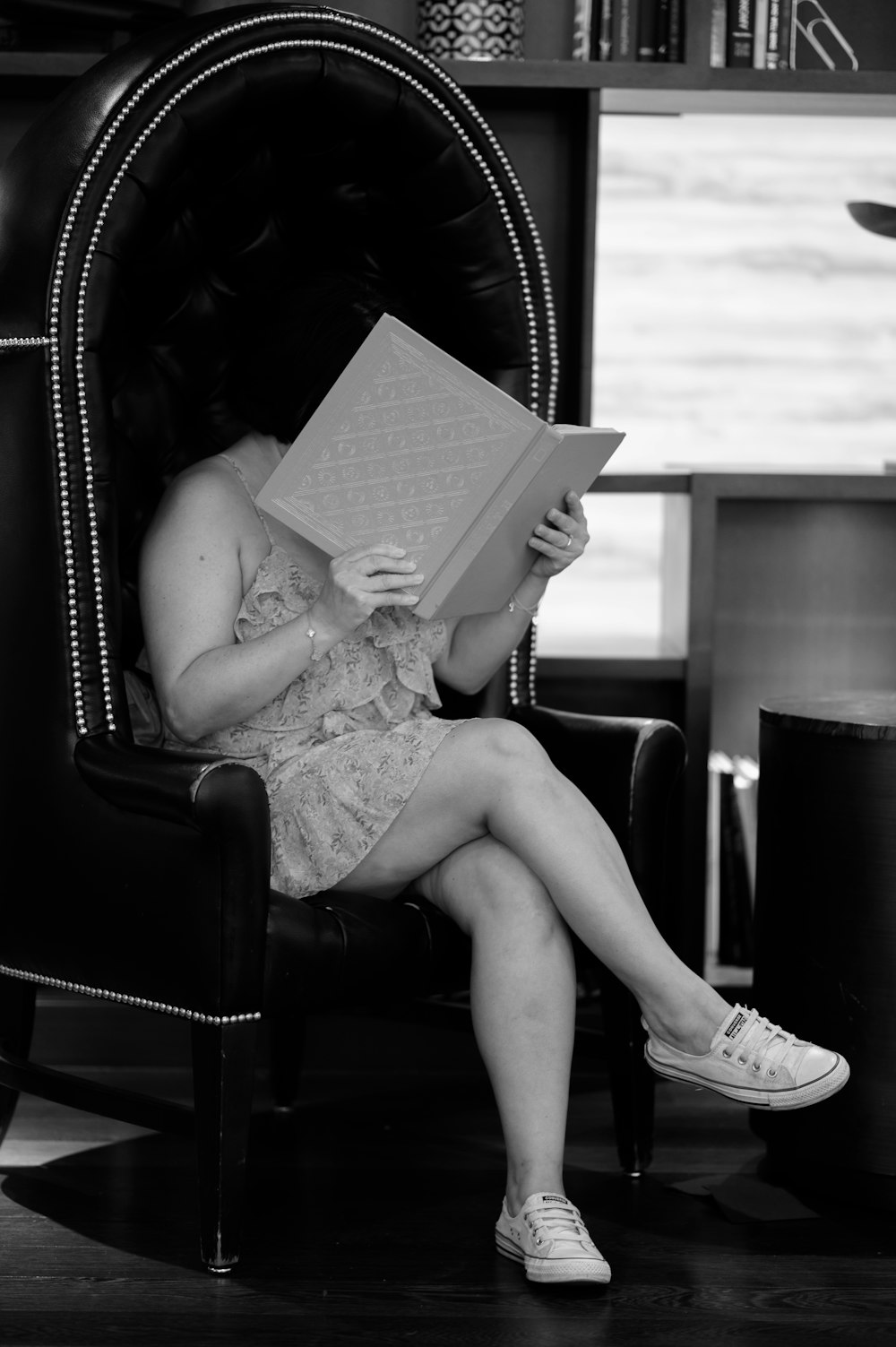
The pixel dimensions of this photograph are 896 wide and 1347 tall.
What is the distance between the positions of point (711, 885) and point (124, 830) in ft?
4.15

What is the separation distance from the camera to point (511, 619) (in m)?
1.98

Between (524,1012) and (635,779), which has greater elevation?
(635,779)

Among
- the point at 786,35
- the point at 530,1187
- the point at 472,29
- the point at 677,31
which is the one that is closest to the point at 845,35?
the point at 786,35

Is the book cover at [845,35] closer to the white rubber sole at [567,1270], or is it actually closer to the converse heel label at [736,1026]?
the converse heel label at [736,1026]

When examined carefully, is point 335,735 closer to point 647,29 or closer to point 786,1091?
point 786,1091

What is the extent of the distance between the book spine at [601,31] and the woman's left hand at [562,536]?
32.9 inches

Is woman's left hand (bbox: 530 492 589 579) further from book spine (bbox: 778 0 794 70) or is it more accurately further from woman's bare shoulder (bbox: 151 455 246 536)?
book spine (bbox: 778 0 794 70)

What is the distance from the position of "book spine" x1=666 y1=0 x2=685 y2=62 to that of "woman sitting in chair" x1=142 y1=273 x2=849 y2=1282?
74 cm

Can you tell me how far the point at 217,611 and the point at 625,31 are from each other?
1.16 meters

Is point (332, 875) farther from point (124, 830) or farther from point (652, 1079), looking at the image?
point (652, 1079)

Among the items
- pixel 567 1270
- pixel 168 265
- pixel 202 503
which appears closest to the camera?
pixel 567 1270

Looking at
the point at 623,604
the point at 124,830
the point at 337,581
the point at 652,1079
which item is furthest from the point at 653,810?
the point at 623,604

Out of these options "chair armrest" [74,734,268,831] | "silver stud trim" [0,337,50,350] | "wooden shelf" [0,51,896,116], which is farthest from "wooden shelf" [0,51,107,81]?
"chair armrest" [74,734,268,831]

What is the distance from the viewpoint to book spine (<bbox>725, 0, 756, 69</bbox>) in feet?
7.60
